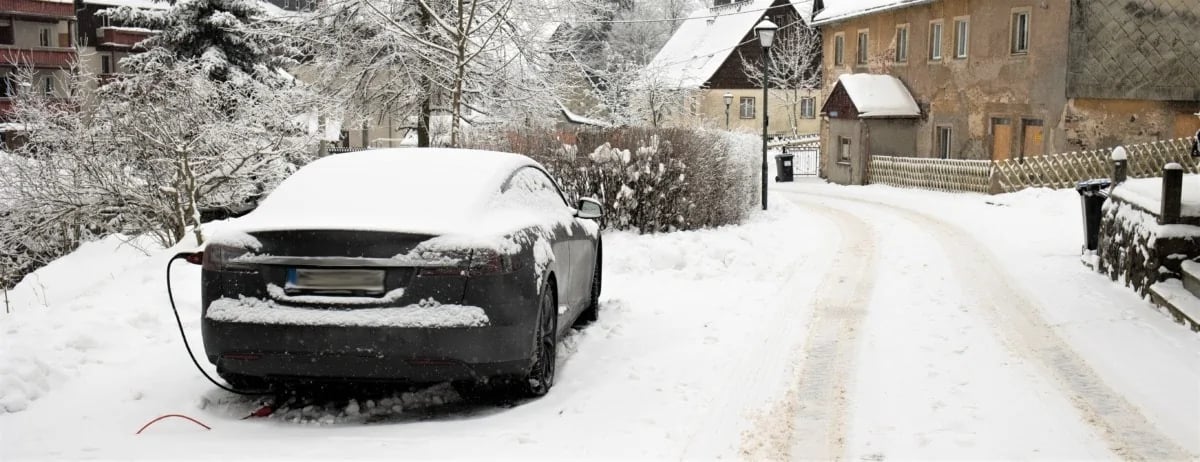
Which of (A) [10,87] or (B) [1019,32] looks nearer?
(B) [1019,32]

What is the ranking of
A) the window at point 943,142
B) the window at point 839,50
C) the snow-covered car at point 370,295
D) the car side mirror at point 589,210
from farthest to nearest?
the window at point 839,50
the window at point 943,142
the car side mirror at point 589,210
the snow-covered car at point 370,295

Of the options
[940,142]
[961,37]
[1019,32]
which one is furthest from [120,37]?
[1019,32]

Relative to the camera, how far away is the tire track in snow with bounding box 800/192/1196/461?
16.4 ft

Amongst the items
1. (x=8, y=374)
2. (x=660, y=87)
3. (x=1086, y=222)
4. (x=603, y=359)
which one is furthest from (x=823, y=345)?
(x=660, y=87)

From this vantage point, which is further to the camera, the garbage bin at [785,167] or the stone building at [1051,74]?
the garbage bin at [785,167]

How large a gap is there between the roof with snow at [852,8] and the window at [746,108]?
2026cm

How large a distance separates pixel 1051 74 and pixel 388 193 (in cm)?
2416

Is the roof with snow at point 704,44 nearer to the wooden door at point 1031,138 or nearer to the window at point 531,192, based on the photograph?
the wooden door at point 1031,138

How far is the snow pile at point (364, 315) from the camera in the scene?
16.2 ft

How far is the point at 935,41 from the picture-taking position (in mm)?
30406

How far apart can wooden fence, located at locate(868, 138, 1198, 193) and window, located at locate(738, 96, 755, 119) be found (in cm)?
3086

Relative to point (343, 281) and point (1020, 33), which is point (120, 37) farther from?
point (343, 281)

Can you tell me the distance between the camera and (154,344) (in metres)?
6.76

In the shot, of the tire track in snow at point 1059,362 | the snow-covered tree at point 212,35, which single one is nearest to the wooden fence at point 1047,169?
the tire track in snow at point 1059,362
